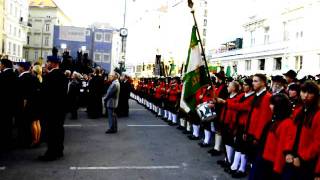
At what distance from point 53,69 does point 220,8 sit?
52309 mm

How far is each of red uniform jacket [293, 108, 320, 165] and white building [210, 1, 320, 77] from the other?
27.9 m

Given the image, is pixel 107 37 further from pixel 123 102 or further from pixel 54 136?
pixel 54 136

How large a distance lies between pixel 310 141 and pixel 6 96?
23.3 ft

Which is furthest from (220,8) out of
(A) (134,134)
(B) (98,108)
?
(A) (134,134)

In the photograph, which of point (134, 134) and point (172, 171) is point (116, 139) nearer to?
point (134, 134)

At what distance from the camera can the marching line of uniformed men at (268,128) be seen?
479cm

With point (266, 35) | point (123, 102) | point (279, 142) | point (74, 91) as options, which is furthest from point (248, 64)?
point (279, 142)

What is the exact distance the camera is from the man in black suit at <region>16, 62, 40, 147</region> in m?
9.85

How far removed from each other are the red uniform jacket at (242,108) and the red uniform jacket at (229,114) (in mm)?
111

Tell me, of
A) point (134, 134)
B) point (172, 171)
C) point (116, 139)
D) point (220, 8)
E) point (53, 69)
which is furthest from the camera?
point (220, 8)

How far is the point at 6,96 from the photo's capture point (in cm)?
962

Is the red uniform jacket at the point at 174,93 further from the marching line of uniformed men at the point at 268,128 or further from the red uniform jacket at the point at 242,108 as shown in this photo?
the red uniform jacket at the point at 242,108

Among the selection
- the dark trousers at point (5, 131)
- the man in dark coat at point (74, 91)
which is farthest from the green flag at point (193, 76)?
the man in dark coat at point (74, 91)

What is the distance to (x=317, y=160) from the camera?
4.72m
